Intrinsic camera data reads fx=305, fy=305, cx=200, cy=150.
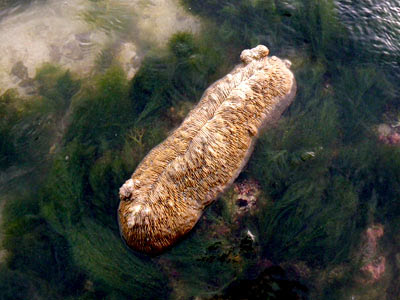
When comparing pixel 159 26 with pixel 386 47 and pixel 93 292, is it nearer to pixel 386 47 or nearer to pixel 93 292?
pixel 386 47

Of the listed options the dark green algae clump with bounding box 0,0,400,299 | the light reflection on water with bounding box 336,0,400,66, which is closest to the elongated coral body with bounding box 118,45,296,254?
the dark green algae clump with bounding box 0,0,400,299

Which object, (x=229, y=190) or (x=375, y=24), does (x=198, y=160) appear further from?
(x=375, y=24)

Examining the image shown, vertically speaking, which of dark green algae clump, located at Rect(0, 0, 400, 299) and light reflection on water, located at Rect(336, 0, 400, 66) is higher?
light reflection on water, located at Rect(336, 0, 400, 66)

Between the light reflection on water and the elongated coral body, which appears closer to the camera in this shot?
the elongated coral body

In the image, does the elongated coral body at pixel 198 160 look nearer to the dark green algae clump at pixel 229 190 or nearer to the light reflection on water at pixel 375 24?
the dark green algae clump at pixel 229 190

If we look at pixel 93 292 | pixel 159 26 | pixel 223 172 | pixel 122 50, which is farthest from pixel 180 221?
pixel 159 26

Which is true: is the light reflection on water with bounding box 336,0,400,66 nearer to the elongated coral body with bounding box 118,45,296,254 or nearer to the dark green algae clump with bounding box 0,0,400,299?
the dark green algae clump with bounding box 0,0,400,299

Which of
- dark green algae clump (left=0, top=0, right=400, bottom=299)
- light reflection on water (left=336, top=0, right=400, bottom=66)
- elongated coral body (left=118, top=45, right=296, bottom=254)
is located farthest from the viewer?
light reflection on water (left=336, top=0, right=400, bottom=66)
